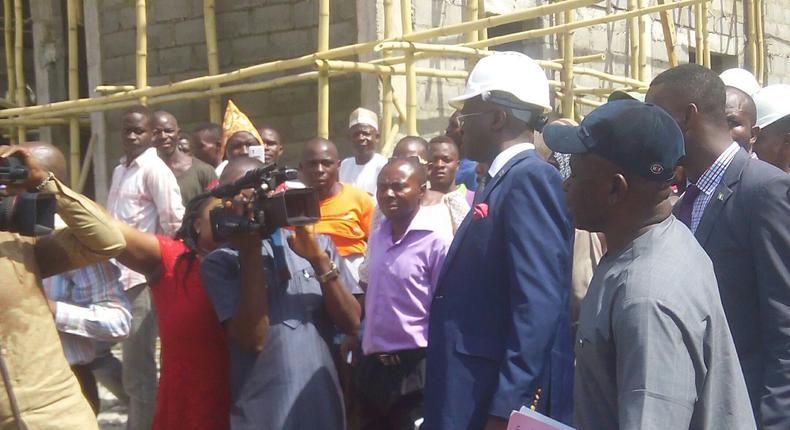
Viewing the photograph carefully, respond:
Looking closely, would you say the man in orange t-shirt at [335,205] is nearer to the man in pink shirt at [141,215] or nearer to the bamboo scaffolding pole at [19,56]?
the man in pink shirt at [141,215]

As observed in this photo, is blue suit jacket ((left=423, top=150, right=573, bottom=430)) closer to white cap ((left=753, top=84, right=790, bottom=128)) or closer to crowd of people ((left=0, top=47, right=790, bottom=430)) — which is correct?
crowd of people ((left=0, top=47, right=790, bottom=430))

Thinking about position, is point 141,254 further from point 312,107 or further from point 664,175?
point 312,107

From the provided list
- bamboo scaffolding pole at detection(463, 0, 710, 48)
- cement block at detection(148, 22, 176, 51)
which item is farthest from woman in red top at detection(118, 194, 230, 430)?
cement block at detection(148, 22, 176, 51)

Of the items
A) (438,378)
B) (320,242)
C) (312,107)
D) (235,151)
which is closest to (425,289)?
(320,242)

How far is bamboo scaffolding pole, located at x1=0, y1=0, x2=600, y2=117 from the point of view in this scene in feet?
19.8

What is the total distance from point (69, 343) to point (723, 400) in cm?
260

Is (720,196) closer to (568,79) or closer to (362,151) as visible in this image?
(362,151)

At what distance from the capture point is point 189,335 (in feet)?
10.6

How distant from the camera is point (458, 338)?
2.82m

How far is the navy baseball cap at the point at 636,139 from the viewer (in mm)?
2020

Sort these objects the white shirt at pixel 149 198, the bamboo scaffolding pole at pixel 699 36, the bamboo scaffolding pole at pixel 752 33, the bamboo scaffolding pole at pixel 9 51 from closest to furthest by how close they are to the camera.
→ 1. the white shirt at pixel 149 198
2. the bamboo scaffolding pole at pixel 699 36
3. the bamboo scaffolding pole at pixel 9 51
4. the bamboo scaffolding pole at pixel 752 33

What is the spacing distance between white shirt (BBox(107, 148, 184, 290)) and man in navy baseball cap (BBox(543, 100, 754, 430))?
12.3ft

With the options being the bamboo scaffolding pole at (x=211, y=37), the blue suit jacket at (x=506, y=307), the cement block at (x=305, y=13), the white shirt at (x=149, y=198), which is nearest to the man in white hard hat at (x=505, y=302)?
the blue suit jacket at (x=506, y=307)

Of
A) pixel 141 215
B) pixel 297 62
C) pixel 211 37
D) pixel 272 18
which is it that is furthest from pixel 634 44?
pixel 141 215
